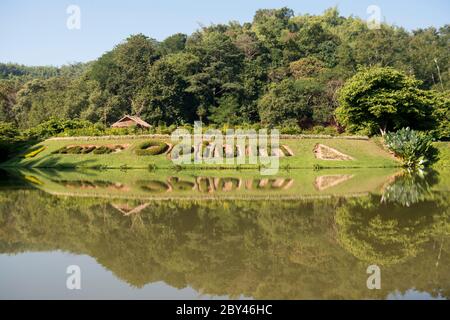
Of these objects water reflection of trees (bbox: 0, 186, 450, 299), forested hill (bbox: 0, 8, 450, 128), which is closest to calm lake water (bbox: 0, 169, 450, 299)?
water reflection of trees (bbox: 0, 186, 450, 299)

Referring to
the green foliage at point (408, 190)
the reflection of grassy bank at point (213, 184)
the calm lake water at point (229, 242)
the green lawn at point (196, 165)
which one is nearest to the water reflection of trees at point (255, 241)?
the calm lake water at point (229, 242)

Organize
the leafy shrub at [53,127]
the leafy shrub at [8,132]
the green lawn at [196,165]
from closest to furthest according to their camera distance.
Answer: the green lawn at [196,165]
the leafy shrub at [8,132]
the leafy shrub at [53,127]

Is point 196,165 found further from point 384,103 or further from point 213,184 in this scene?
point 384,103

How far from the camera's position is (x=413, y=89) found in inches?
1741

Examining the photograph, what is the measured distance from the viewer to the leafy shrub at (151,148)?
3947cm

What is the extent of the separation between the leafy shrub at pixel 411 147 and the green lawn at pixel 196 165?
2.68 ft

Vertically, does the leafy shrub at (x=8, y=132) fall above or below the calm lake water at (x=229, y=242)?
above

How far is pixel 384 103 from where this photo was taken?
142ft

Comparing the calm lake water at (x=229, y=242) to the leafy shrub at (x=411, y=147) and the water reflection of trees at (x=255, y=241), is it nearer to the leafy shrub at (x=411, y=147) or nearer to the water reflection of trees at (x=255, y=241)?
the water reflection of trees at (x=255, y=241)

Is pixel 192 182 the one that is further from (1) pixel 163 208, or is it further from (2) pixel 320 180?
(1) pixel 163 208

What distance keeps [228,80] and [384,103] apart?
29134mm

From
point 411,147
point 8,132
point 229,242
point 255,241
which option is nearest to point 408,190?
point 255,241

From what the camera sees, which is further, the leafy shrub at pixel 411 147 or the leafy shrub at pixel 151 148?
the leafy shrub at pixel 151 148

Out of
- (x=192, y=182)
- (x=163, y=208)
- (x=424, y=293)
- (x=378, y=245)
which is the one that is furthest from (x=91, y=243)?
(x=192, y=182)
